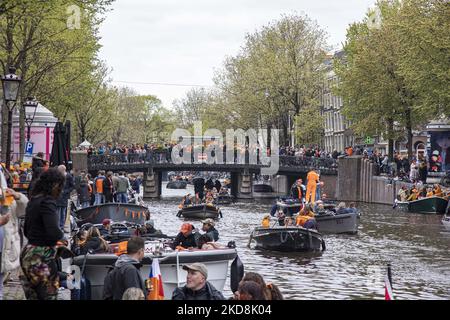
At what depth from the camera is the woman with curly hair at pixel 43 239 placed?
10.9 metres

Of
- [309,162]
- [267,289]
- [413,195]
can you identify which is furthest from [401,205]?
[267,289]

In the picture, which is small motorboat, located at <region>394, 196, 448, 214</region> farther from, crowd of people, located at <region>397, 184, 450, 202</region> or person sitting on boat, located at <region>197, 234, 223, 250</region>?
person sitting on boat, located at <region>197, 234, 223, 250</region>

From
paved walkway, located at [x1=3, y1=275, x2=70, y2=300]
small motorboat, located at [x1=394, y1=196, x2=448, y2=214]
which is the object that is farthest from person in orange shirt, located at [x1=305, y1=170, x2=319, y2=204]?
paved walkway, located at [x1=3, y1=275, x2=70, y2=300]

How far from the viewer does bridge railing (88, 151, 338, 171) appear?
69250 millimetres

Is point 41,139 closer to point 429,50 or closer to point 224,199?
point 429,50

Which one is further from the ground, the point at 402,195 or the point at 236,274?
the point at 402,195

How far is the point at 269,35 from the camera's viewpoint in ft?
273

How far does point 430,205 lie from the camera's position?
168 ft

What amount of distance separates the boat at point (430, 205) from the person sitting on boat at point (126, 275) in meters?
40.4

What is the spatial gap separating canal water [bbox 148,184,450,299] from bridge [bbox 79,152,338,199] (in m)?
Result: 21.2

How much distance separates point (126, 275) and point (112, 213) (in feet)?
77.5

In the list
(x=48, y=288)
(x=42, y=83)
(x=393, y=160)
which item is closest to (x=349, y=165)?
(x=393, y=160)
